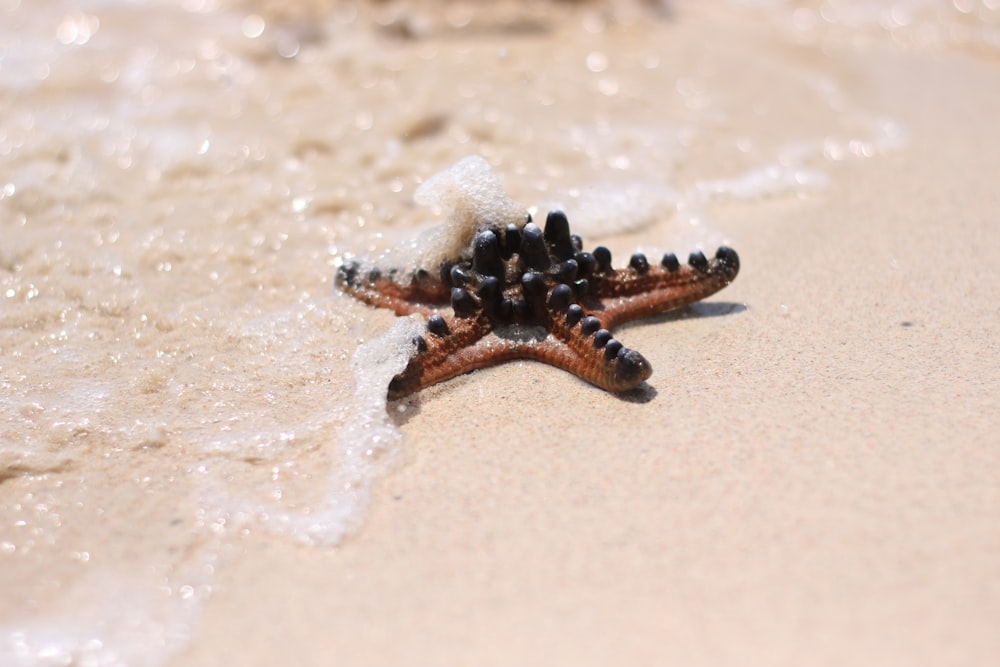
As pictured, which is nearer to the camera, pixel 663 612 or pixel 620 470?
pixel 663 612

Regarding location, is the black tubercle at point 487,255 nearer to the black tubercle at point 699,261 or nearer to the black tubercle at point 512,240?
the black tubercle at point 512,240

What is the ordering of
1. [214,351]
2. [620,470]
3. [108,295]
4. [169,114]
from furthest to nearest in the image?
[169,114], [108,295], [214,351], [620,470]

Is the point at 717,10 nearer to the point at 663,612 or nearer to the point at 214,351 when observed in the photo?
the point at 214,351

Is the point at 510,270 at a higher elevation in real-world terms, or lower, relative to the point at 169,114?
higher

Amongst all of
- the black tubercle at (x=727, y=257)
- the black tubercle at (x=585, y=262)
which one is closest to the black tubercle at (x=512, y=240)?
the black tubercle at (x=585, y=262)

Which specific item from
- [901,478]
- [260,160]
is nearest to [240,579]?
[901,478]

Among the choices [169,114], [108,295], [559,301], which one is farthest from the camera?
[169,114]

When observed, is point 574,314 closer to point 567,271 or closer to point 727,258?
point 567,271

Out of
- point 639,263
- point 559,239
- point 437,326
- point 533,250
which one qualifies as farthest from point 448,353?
point 639,263
